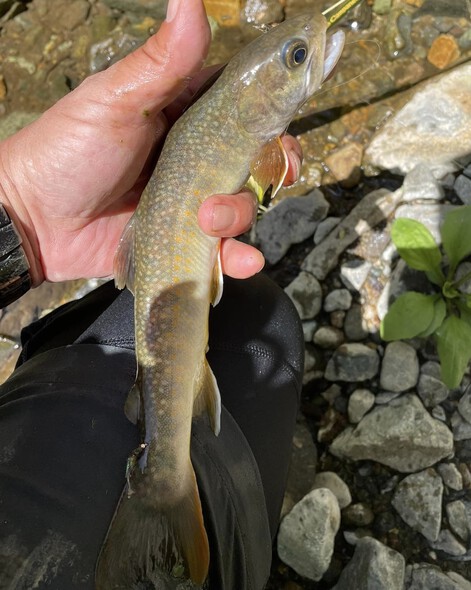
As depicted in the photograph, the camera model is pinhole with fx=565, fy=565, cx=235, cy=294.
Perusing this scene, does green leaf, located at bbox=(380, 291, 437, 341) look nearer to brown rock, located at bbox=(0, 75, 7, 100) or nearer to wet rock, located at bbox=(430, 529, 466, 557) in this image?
wet rock, located at bbox=(430, 529, 466, 557)

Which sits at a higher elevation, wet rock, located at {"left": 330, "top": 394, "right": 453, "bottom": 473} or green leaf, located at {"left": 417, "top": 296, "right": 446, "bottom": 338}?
green leaf, located at {"left": 417, "top": 296, "right": 446, "bottom": 338}

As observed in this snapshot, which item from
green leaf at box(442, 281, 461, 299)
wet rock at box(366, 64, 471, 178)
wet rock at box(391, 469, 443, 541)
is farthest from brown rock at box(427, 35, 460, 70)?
wet rock at box(391, 469, 443, 541)

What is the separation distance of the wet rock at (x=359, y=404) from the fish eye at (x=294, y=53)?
1.77 meters

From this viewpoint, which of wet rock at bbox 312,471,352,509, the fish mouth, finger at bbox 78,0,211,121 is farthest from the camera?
wet rock at bbox 312,471,352,509

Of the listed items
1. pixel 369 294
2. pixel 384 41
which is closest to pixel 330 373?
pixel 369 294

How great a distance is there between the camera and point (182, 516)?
1.90 metres

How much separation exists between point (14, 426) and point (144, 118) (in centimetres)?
129

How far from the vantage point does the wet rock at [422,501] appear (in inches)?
110

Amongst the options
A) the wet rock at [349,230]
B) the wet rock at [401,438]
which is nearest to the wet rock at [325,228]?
the wet rock at [349,230]

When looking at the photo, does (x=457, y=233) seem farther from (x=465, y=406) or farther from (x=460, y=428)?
(x=460, y=428)

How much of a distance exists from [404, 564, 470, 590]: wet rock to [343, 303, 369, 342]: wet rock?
4.00 feet

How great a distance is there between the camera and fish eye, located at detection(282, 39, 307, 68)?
2174mm

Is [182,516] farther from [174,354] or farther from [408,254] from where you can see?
[408,254]

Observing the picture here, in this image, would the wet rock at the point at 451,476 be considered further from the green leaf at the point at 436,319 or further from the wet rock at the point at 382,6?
the wet rock at the point at 382,6
